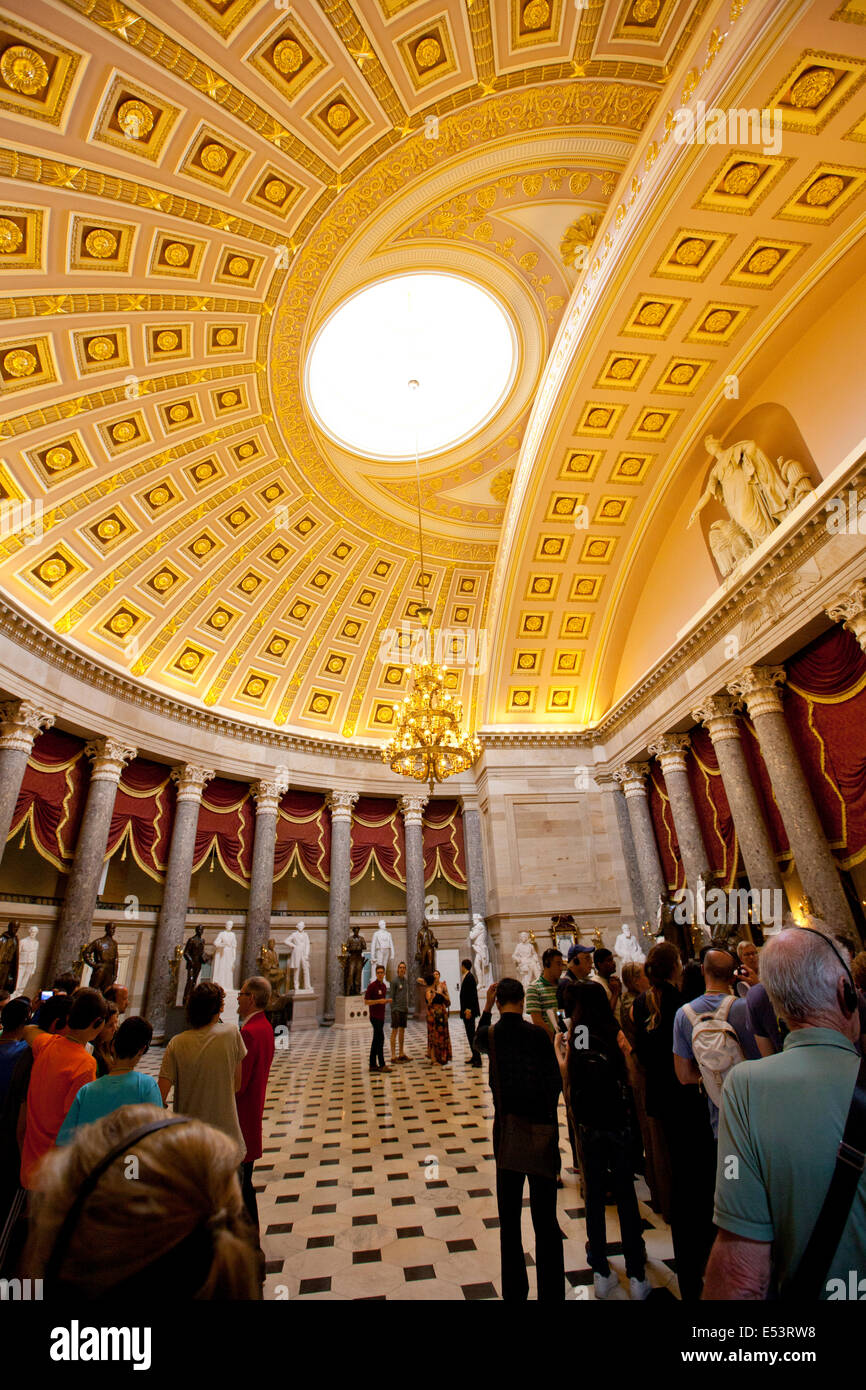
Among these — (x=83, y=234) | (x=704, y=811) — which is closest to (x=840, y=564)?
(x=704, y=811)

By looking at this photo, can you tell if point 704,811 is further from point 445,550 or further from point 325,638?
point 325,638

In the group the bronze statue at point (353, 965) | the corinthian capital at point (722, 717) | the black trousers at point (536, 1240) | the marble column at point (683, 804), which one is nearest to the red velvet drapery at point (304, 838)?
the bronze statue at point (353, 965)

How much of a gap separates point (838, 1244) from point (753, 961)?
4494mm

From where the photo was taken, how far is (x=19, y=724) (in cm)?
1136

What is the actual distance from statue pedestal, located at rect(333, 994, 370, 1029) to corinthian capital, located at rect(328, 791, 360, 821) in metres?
4.66

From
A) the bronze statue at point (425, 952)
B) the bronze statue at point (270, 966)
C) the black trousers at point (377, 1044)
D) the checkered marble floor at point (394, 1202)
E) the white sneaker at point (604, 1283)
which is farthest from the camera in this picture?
the bronze statue at point (425, 952)

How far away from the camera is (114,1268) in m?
0.81

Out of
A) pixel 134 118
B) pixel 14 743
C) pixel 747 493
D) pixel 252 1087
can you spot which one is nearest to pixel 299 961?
pixel 14 743

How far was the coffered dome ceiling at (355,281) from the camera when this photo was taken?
7324 millimetres

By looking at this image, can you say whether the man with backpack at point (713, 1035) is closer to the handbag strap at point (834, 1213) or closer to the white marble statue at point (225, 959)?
the handbag strap at point (834, 1213)

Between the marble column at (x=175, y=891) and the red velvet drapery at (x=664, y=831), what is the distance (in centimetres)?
1102

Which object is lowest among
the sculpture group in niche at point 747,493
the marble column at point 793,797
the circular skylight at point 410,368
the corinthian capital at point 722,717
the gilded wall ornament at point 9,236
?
the marble column at point 793,797
